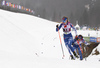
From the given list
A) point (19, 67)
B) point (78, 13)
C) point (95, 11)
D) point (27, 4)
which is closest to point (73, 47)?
point (19, 67)

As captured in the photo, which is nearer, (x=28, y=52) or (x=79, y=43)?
(x=79, y=43)

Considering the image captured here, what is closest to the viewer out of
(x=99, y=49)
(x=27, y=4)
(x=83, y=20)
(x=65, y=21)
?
(x=65, y=21)

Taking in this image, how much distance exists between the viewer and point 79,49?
695 centimetres

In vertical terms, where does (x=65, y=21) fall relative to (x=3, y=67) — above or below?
above

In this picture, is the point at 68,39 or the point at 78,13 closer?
the point at 68,39

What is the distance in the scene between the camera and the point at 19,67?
2787 mm

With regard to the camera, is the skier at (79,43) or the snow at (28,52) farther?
the skier at (79,43)

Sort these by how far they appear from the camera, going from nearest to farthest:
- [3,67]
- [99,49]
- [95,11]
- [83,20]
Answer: [3,67]
[99,49]
[83,20]
[95,11]

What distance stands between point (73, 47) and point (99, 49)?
231 inches

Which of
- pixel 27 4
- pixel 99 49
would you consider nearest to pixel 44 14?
pixel 27 4

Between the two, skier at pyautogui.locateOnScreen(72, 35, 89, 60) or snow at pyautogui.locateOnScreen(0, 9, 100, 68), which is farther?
skier at pyautogui.locateOnScreen(72, 35, 89, 60)

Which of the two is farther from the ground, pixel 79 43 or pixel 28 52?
pixel 79 43

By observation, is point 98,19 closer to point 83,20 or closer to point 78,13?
point 83,20

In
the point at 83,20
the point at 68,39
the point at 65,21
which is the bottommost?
the point at 83,20
